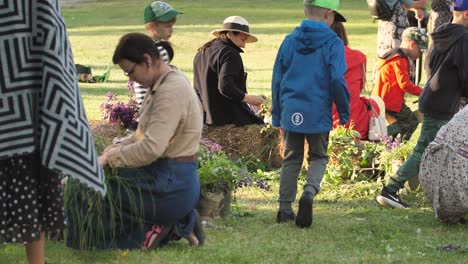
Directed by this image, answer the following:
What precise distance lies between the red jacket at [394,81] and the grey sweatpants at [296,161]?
268 centimetres

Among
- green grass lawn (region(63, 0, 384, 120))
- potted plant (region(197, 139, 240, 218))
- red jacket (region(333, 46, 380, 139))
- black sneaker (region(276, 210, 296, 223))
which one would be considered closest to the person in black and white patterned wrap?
potted plant (region(197, 139, 240, 218))

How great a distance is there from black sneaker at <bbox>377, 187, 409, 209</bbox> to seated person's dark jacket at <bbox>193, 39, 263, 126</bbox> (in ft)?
5.72

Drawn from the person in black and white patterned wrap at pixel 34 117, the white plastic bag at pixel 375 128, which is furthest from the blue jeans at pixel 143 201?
the white plastic bag at pixel 375 128

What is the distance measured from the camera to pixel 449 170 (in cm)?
704

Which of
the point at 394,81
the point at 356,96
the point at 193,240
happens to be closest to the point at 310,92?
the point at 193,240

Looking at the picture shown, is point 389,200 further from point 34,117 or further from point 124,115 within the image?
point 34,117

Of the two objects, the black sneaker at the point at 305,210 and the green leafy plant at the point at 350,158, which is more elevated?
the black sneaker at the point at 305,210

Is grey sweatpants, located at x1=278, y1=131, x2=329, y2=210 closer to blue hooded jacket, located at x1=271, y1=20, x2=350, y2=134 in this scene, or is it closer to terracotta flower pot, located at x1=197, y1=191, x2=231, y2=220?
blue hooded jacket, located at x1=271, y1=20, x2=350, y2=134

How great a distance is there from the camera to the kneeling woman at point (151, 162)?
5.96m

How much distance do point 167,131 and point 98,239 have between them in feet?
2.44

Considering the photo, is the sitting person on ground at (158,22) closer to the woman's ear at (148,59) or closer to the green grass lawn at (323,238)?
the green grass lawn at (323,238)

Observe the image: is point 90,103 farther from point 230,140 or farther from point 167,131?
point 167,131

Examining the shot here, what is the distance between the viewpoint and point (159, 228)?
20.2 feet

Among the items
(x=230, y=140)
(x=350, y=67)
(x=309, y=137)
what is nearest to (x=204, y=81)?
(x=230, y=140)
